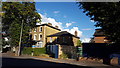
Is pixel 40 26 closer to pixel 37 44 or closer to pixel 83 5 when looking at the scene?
pixel 37 44

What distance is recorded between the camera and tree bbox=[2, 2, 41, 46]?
2861 cm

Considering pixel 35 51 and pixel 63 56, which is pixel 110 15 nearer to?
pixel 63 56

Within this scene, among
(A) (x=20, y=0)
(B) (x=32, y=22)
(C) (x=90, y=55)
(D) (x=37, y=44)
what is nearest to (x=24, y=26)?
(B) (x=32, y=22)

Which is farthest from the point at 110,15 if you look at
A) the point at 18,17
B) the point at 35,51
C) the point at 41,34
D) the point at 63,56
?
the point at 41,34

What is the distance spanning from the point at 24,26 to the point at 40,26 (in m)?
11.8

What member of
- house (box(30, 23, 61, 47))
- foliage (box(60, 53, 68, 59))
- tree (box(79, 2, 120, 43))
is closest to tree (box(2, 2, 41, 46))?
house (box(30, 23, 61, 47))

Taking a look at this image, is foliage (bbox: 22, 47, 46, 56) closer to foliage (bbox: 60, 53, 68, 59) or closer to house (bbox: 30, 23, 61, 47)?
foliage (bbox: 60, 53, 68, 59)

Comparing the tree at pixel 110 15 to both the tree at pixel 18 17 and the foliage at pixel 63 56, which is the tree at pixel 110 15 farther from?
the tree at pixel 18 17

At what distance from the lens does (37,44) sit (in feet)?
131

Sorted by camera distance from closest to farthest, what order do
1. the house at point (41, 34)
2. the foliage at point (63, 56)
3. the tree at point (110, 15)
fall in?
the tree at point (110, 15)
the foliage at point (63, 56)
the house at point (41, 34)

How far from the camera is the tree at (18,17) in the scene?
93.9 ft

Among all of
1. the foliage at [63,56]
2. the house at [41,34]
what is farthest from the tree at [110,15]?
the house at [41,34]

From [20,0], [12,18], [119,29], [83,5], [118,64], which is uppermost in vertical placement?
[20,0]

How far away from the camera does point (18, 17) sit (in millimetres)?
30703
